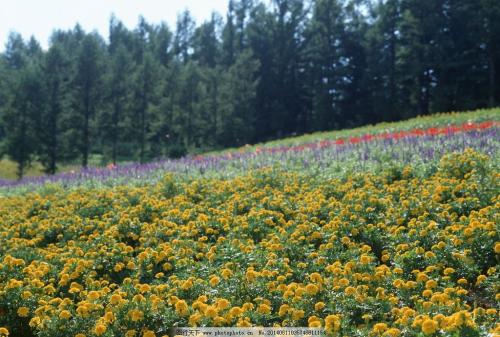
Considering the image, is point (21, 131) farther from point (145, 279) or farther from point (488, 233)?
point (488, 233)

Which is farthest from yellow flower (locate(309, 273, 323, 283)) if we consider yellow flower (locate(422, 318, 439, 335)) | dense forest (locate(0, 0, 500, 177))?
dense forest (locate(0, 0, 500, 177))

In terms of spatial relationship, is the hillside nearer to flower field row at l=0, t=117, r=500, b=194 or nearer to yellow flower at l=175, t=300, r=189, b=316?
yellow flower at l=175, t=300, r=189, b=316

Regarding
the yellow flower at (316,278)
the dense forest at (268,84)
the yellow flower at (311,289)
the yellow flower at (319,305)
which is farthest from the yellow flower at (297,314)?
the dense forest at (268,84)

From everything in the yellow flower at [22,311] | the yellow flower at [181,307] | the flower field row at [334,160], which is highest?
the flower field row at [334,160]

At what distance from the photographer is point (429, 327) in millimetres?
3385

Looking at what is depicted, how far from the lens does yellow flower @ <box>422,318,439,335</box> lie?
338 cm

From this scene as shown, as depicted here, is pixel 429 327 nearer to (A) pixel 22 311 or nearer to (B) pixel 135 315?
(B) pixel 135 315

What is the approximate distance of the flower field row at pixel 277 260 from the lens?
4320 mm

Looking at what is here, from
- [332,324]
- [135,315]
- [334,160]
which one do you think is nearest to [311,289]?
[332,324]

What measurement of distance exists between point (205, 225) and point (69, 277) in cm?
217

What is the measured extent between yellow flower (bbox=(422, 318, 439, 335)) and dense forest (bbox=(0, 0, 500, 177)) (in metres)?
31.1

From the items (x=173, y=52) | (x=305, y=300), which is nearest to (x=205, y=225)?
(x=305, y=300)

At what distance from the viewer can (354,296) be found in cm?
444

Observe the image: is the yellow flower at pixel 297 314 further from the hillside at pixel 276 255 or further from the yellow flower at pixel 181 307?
the yellow flower at pixel 181 307
